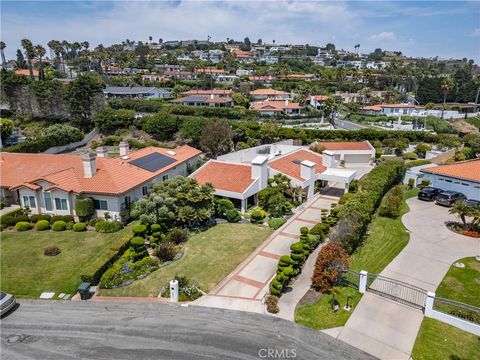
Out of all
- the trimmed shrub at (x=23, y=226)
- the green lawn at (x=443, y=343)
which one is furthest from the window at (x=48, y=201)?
the green lawn at (x=443, y=343)

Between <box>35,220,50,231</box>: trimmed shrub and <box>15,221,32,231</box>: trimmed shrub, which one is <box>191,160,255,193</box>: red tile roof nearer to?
<box>35,220,50,231</box>: trimmed shrub

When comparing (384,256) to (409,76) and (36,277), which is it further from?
(409,76)

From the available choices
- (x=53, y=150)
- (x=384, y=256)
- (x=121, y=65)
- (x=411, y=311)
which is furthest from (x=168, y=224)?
(x=121, y=65)

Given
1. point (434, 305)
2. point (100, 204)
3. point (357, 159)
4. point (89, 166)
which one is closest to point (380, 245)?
point (434, 305)

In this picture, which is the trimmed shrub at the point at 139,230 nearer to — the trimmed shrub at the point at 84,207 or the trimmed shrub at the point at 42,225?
the trimmed shrub at the point at 84,207

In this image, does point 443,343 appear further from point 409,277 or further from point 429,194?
point 429,194
